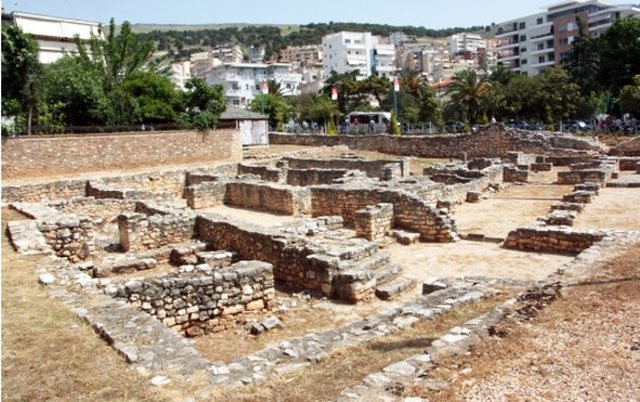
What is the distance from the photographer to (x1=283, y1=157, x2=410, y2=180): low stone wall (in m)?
26.9

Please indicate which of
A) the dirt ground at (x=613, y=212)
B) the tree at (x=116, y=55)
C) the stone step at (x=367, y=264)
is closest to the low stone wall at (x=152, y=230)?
the stone step at (x=367, y=264)

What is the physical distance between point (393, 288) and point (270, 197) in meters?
11.8

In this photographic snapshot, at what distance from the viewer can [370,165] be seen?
2981 centimetres

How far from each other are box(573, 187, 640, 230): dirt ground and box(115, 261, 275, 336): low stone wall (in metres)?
10.8

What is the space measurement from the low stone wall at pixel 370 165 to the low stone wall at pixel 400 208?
6.67 m

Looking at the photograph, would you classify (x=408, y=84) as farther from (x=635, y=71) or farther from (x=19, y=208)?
(x=19, y=208)

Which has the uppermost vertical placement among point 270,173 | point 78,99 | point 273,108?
point 273,108

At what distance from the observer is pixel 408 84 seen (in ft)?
262

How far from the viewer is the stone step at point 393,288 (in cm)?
1123

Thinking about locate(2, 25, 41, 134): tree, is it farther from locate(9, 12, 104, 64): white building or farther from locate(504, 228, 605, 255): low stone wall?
locate(9, 12, 104, 64): white building

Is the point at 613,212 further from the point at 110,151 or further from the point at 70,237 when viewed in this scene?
the point at 110,151

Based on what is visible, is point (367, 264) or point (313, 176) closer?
point (367, 264)

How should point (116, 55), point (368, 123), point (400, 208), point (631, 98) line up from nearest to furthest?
point (400, 208)
point (631, 98)
point (116, 55)
point (368, 123)

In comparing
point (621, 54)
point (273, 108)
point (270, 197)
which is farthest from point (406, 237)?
point (273, 108)
